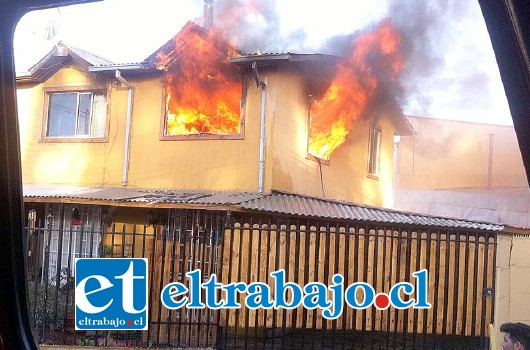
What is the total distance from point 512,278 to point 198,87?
794 cm

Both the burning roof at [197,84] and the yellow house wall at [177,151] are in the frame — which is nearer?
the yellow house wall at [177,151]

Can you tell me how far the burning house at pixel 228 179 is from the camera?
33.2 ft

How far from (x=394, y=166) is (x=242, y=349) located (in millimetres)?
10973

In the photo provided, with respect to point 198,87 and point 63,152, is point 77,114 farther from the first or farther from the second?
point 198,87

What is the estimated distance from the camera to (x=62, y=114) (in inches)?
561

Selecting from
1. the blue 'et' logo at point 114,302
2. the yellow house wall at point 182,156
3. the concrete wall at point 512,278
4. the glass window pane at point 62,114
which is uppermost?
the glass window pane at point 62,114

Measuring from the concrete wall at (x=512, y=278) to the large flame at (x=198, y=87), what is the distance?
637 centimetres

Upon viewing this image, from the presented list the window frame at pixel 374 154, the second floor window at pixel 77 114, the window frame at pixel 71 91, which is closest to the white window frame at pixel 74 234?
the window frame at pixel 71 91

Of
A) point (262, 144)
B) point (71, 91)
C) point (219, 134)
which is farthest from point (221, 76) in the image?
point (71, 91)

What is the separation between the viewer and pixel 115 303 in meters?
9.97

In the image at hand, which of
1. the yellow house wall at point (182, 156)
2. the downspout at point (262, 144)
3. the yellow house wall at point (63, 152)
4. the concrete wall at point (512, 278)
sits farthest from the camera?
the yellow house wall at point (63, 152)

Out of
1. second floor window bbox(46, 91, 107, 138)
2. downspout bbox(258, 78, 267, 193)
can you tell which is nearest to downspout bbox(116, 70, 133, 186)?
second floor window bbox(46, 91, 107, 138)

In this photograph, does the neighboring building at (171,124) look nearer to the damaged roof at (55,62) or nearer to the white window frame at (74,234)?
the damaged roof at (55,62)

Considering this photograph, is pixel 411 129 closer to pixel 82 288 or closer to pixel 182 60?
pixel 182 60
